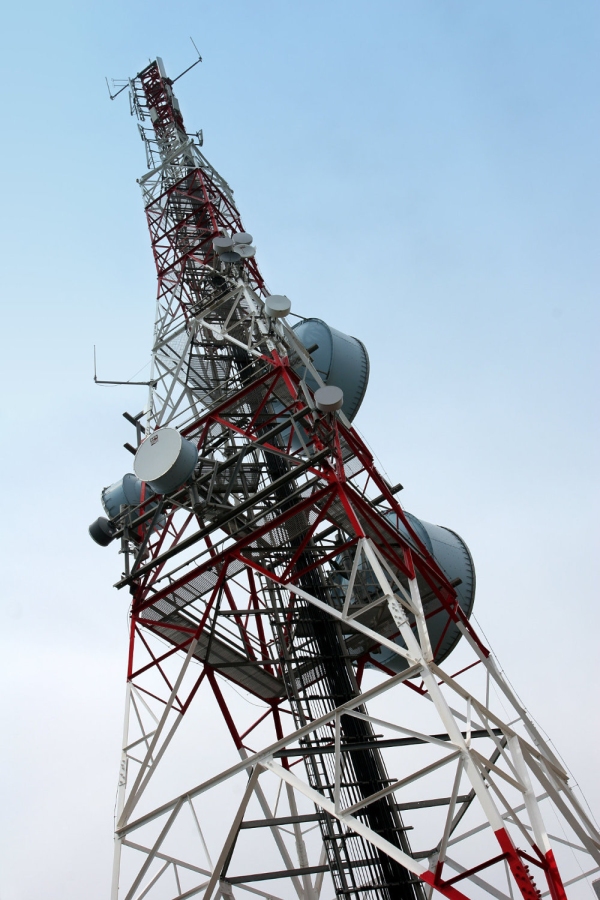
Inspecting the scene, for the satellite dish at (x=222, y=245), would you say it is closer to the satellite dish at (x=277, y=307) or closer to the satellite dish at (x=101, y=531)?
the satellite dish at (x=277, y=307)

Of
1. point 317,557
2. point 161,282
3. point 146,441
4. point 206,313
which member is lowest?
point 317,557

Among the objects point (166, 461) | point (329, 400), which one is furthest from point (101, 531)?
point (329, 400)

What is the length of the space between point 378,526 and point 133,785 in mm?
6769

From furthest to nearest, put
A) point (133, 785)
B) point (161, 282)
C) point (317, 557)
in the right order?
point (161, 282) → point (317, 557) → point (133, 785)

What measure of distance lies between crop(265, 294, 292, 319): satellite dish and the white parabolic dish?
4.47 metres

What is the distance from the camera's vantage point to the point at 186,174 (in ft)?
89.4

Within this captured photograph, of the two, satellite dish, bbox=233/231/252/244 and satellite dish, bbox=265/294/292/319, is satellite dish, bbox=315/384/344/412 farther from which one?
satellite dish, bbox=233/231/252/244

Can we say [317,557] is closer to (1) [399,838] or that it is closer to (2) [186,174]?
(1) [399,838]

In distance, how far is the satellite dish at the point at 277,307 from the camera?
18.4 metres

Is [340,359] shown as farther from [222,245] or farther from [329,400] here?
[329,400]

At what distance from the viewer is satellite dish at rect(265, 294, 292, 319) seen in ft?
60.4

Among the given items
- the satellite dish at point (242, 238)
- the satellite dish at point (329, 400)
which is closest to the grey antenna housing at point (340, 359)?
the satellite dish at point (242, 238)

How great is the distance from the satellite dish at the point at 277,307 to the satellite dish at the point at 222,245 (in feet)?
13.8

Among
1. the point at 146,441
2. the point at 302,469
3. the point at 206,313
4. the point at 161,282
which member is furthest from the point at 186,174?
the point at 302,469
